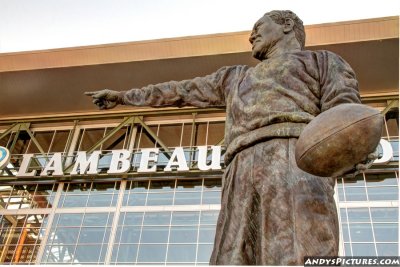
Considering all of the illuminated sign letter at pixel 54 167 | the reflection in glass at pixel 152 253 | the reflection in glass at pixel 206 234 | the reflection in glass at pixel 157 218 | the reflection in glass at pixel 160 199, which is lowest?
the reflection in glass at pixel 152 253

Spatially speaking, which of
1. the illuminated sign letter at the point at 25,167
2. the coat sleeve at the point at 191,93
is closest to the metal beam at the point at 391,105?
the illuminated sign letter at the point at 25,167

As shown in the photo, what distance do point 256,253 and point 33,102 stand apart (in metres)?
16.8

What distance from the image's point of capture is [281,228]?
92.3 inches

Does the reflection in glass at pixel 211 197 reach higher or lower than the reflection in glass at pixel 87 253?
higher

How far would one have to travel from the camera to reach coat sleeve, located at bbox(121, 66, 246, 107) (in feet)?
10.7

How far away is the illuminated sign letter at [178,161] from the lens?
1483 centimetres

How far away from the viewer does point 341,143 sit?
227 cm

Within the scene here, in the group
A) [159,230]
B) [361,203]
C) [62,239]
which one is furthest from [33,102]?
[361,203]

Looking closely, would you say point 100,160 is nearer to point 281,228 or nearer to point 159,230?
point 159,230

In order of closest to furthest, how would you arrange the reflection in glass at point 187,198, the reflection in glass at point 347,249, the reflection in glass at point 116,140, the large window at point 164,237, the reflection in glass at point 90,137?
the reflection in glass at point 347,249 → the large window at point 164,237 → the reflection in glass at point 187,198 → the reflection in glass at point 116,140 → the reflection in glass at point 90,137

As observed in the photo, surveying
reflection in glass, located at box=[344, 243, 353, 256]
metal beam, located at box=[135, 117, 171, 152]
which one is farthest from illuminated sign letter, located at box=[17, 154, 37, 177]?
reflection in glass, located at box=[344, 243, 353, 256]

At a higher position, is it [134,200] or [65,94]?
[65,94]

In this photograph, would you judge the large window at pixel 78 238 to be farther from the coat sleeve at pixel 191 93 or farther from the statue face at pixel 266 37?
the statue face at pixel 266 37

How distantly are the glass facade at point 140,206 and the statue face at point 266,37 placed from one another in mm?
9726
